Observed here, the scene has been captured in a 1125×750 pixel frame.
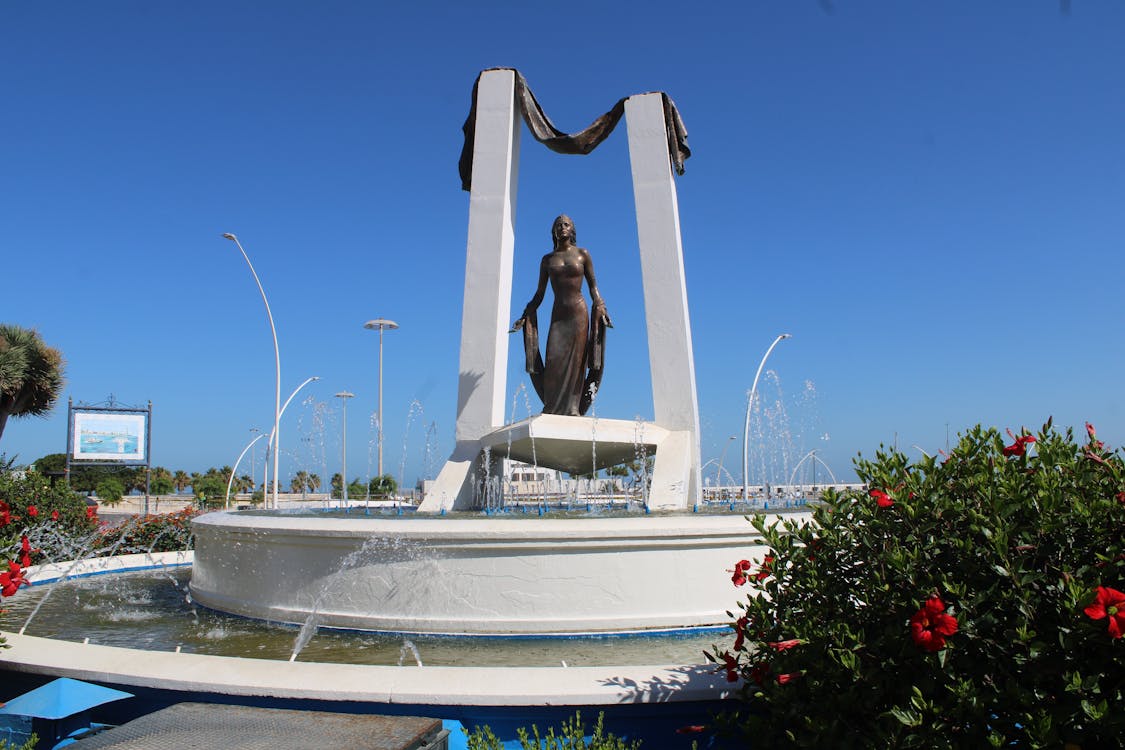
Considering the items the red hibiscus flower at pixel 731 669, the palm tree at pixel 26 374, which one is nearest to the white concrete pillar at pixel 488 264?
the red hibiscus flower at pixel 731 669

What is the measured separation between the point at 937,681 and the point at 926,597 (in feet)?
0.88

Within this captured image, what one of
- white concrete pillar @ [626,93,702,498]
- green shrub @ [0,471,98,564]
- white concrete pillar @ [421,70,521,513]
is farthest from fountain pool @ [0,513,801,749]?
green shrub @ [0,471,98,564]

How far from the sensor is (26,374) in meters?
22.2

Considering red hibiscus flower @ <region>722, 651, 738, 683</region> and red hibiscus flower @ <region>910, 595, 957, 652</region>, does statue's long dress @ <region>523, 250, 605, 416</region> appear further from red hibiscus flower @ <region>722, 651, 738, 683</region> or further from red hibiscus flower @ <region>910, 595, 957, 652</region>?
red hibiscus flower @ <region>910, 595, 957, 652</region>

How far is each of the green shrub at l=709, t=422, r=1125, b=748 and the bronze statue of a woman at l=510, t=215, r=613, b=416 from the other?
753cm

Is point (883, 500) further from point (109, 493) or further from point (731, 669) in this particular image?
point (109, 493)

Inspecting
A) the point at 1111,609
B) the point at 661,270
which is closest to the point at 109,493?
the point at 661,270

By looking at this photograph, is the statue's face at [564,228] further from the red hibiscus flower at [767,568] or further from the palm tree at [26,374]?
the palm tree at [26,374]

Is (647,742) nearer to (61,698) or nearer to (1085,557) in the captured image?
(1085,557)

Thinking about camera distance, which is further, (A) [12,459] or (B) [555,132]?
(A) [12,459]

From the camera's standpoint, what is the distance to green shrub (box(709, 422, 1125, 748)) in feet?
7.75

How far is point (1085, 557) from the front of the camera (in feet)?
8.39

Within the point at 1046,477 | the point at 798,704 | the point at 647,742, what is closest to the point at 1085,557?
the point at 1046,477

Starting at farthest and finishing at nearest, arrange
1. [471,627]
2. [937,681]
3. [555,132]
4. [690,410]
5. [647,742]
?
1. [555,132]
2. [690,410]
3. [471,627]
4. [647,742]
5. [937,681]
